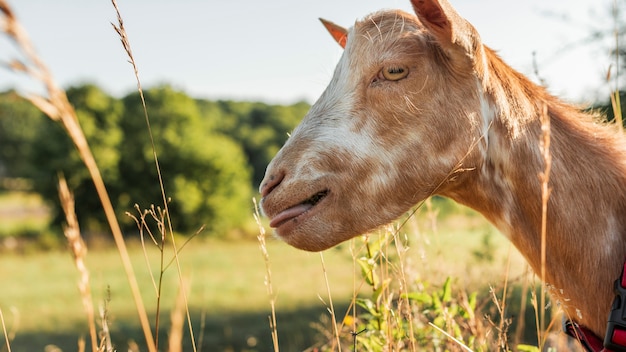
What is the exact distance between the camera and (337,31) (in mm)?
2879

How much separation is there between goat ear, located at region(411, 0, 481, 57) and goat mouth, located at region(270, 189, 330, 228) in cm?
66

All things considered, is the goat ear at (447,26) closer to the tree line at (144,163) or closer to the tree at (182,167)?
the tree line at (144,163)

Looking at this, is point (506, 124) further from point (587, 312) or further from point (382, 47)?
point (587, 312)

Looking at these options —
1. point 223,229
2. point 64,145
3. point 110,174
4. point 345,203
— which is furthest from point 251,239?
point 345,203

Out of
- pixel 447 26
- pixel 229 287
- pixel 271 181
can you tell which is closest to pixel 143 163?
pixel 229 287

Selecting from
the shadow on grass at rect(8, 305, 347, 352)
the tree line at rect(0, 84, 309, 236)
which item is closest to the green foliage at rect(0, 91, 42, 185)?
the tree line at rect(0, 84, 309, 236)

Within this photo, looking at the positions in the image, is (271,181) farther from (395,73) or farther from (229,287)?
(229,287)

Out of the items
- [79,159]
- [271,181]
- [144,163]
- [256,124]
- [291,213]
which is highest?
[256,124]

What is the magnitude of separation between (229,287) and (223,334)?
6823 millimetres

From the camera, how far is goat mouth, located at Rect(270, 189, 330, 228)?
6.85 feet

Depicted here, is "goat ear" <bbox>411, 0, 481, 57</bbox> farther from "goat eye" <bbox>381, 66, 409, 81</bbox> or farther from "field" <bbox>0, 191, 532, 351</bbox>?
"field" <bbox>0, 191, 532, 351</bbox>

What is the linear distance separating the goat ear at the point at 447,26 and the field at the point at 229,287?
1.38 metres

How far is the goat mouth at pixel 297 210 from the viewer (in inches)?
82.2

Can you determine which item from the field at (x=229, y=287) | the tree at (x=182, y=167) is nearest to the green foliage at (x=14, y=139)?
the tree at (x=182, y=167)
